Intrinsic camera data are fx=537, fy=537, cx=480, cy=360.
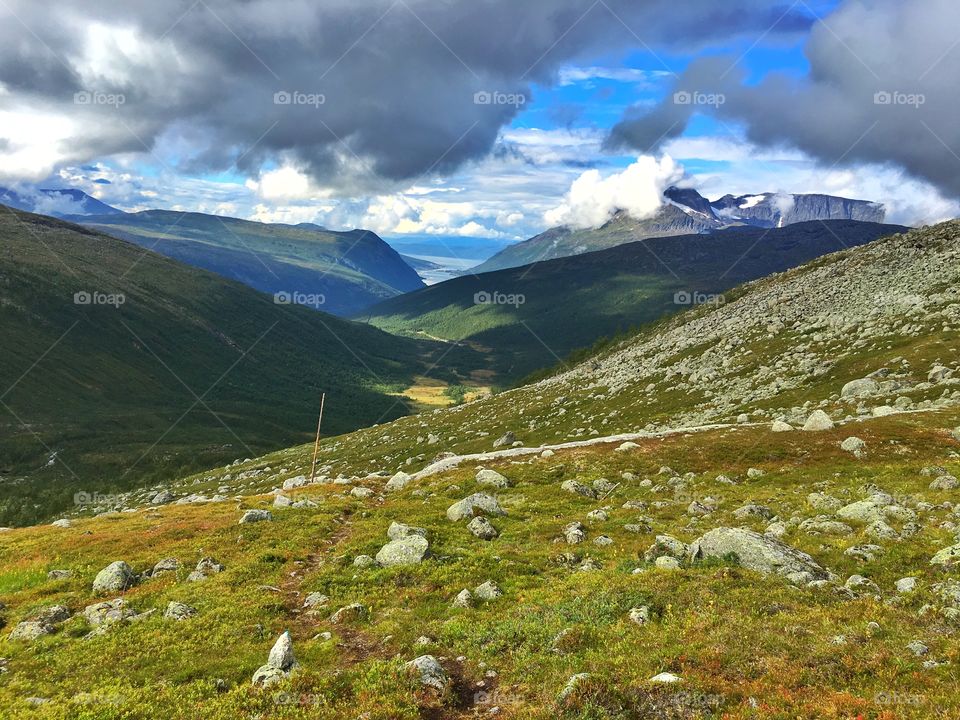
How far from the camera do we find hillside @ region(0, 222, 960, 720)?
14438mm

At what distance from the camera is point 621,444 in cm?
4584

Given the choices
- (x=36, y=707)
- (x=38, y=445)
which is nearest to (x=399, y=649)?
(x=36, y=707)

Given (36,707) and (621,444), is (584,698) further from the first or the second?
(621,444)

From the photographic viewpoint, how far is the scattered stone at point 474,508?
32.8 m

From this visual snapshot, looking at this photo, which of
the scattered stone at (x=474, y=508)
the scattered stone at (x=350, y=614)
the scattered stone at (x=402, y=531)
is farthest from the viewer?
the scattered stone at (x=474, y=508)

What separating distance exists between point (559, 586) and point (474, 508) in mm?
12638

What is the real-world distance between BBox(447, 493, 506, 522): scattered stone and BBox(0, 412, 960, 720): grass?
1.80 m

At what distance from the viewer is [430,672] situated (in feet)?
52.2

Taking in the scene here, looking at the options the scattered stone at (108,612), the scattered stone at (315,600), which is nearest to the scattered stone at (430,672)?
the scattered stone at (315,600)

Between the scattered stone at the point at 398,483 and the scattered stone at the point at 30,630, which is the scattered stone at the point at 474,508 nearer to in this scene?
the scattered stone at the point at 398,483

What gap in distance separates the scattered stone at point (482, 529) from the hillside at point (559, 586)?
146mm

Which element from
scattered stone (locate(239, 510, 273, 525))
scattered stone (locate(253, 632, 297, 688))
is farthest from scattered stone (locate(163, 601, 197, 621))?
scattered stone (locate(239, 510, 273, 525))

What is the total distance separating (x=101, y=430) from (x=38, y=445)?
66.4ft

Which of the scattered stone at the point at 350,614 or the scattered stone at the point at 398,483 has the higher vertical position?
the scattered stone at the point at 350,614
